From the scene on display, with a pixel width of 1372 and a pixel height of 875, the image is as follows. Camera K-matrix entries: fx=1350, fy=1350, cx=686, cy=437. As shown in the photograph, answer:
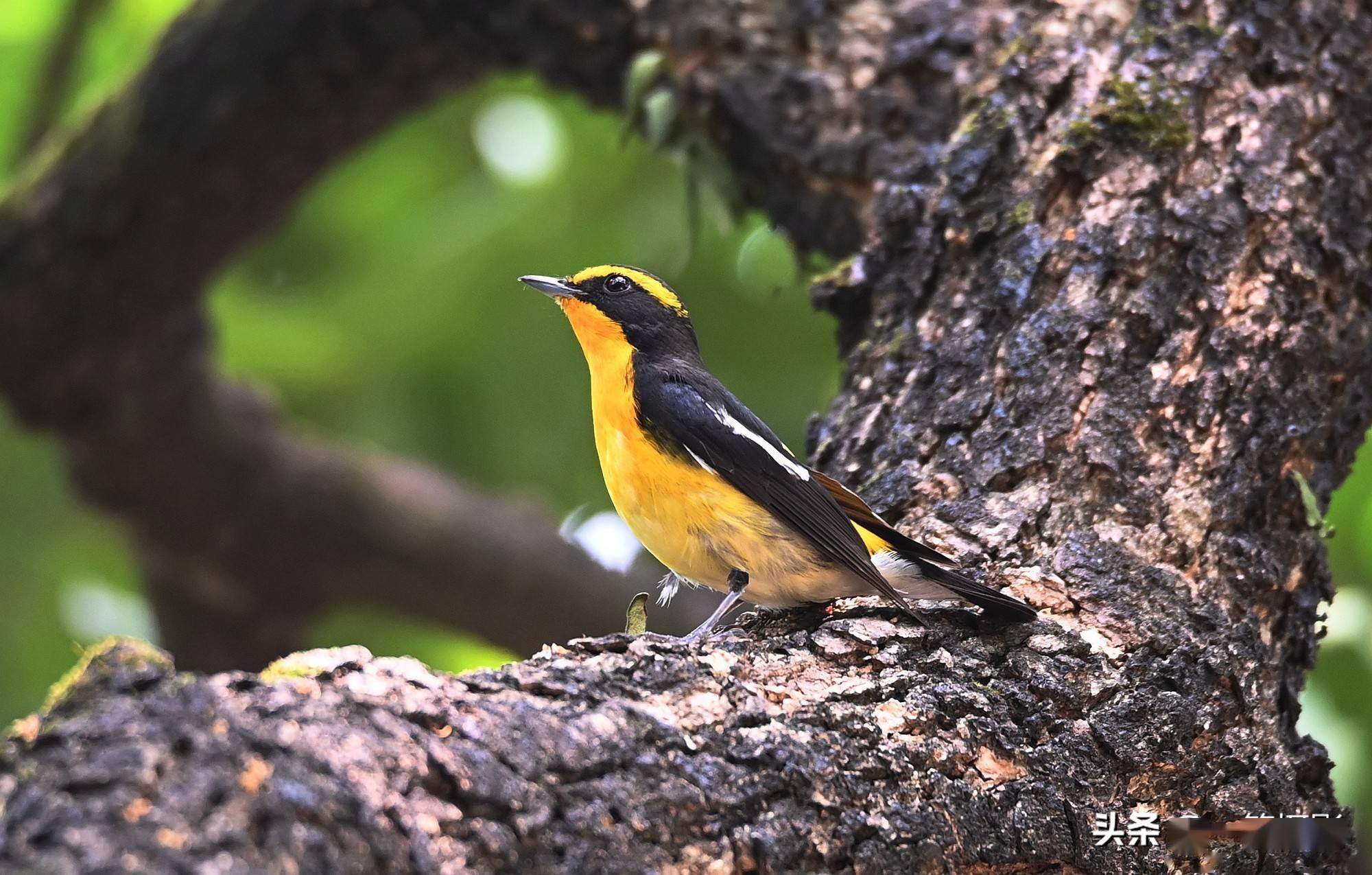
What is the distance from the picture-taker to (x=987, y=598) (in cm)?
288

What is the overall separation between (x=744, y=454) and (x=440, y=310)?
362 centimetres

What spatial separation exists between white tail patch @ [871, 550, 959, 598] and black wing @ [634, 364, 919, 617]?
6cm

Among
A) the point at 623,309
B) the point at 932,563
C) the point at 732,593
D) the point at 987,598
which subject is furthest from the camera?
the point at 623,309

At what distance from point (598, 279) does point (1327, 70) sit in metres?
2.23

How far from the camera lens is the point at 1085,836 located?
264 cm

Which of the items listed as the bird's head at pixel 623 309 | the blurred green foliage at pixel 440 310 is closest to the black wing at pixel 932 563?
the bird's head at pixel 623 309

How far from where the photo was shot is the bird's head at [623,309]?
408 cm

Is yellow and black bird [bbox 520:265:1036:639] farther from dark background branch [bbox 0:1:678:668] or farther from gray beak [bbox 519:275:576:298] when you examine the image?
dark background branch [bbox 0:1:678:668]

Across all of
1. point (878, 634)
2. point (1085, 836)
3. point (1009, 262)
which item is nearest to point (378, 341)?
point (1009, 262)

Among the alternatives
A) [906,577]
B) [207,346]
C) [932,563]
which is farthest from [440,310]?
[932,563]

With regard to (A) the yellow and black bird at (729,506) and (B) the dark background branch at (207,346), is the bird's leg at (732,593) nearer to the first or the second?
(A) the yellow and black bird at (729,506)

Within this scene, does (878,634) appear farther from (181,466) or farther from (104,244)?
(181,466)

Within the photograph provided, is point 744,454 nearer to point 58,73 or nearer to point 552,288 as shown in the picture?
point 552,288

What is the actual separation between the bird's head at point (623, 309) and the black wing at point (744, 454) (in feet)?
0.87
